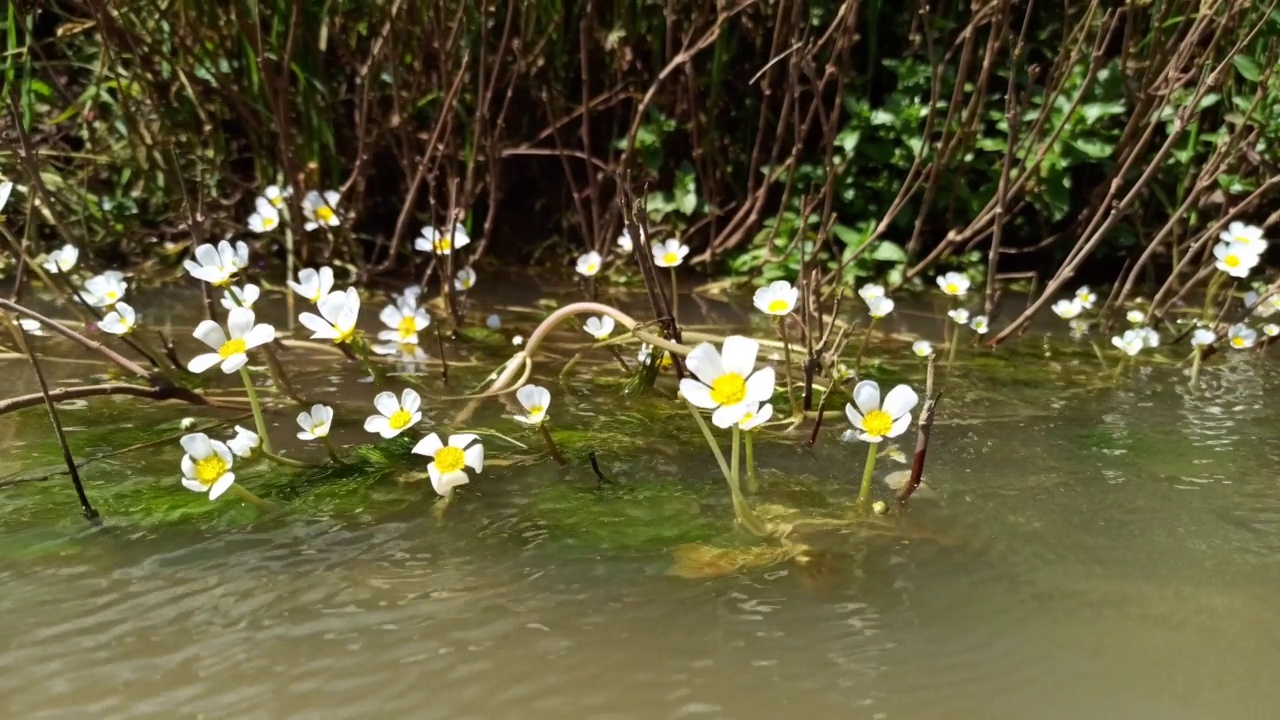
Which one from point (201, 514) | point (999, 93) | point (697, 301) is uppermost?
point (999, 93)

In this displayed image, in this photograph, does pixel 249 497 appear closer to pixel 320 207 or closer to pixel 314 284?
pixel 314 284

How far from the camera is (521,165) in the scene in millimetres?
3746

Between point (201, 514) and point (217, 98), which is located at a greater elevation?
point (217, 98)

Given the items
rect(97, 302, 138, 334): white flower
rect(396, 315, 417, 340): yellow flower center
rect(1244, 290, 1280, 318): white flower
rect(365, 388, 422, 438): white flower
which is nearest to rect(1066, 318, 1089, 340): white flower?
rect(1244, 290, 1280, 318): white flower

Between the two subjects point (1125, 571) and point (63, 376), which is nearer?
point (1125, 571)

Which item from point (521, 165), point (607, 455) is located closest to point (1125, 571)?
point (607, 455)

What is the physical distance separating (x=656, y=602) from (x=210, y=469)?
2.17ft

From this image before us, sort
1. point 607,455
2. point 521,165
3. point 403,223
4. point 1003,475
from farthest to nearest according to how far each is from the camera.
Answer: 1. point 521,165
2. point 403,223
3. point 607,455
4. point 1003,475

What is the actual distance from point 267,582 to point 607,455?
632mm

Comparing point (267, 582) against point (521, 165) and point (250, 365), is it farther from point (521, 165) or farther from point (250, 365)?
point (521, 165)

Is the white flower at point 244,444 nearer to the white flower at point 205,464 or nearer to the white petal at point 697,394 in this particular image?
the white flower at point 205,464

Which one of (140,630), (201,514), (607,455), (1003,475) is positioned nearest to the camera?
(140,630)

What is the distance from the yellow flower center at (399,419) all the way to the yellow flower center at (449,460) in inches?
5.1

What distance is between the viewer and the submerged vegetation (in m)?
2.47
